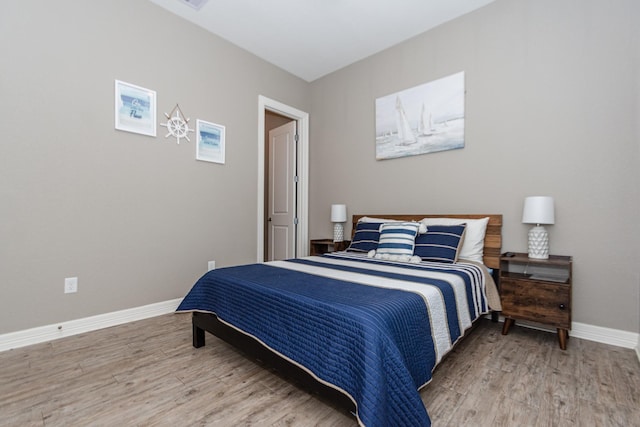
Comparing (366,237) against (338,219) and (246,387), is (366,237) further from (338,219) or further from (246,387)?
(246,387)

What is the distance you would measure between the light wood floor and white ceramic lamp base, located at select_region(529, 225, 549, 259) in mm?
651

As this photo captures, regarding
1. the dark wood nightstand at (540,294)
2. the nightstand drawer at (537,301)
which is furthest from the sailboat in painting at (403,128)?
the nightstand drawer at (537,301)

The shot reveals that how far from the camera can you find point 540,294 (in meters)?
2.20

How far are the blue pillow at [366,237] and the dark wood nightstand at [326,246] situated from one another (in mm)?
552

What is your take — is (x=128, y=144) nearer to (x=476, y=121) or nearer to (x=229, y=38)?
(x=229, y=38)

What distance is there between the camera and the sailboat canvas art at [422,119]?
2.98 metres

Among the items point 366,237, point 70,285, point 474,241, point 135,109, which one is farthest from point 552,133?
point 70,285

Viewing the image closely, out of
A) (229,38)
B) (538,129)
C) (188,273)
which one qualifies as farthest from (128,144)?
(538,129)

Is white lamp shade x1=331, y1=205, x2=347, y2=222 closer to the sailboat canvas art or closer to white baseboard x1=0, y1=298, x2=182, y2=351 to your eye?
the sailboat canvas art

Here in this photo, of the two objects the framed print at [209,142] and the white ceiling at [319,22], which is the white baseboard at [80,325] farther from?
the white ceiling at [319,22]

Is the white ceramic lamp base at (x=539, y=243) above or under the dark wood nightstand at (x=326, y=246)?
above

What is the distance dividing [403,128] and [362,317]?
263cm

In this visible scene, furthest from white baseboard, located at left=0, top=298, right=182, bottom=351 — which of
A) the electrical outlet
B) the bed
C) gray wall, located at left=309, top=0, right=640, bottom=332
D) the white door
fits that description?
gray wall, located at left=309, top=0, right=640, bottom=332

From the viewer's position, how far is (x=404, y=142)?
3346 mm
